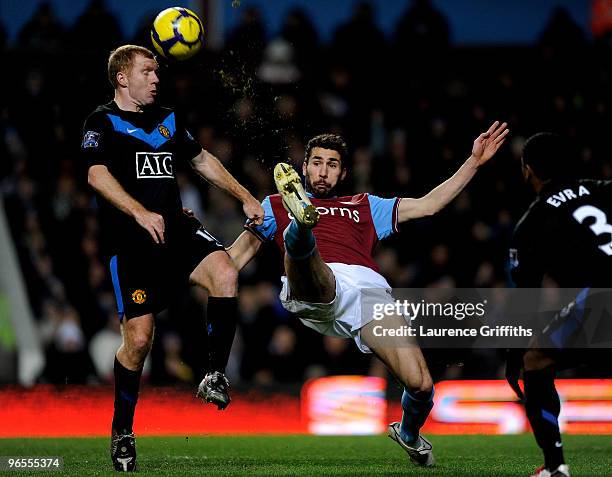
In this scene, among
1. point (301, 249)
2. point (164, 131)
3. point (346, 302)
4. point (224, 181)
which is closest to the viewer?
point (301, 249)

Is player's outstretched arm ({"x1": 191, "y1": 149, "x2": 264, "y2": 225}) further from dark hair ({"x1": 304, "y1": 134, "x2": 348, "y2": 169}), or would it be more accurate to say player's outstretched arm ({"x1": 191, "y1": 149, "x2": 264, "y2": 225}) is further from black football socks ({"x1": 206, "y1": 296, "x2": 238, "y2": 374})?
dark hair ({"x1": 304, "y1": 134, "x2": 348, "y2": 169})

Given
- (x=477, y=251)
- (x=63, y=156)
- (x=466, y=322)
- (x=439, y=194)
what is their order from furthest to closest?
(x=63, y=156), (x=477, y=251), (x=466, y=322), (x=439, y=194)

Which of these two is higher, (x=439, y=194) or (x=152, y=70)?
(x=152, y=70)

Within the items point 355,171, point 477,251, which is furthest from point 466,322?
point 355,171

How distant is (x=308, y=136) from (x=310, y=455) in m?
4.81

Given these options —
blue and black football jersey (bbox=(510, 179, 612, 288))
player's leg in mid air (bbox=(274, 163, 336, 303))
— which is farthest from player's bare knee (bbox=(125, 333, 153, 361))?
blue and black football jersey (bbox=(510, 179, 612, 288))

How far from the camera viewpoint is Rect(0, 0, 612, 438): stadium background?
453 inches

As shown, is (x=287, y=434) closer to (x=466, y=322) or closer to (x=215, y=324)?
(x=466, y=322)

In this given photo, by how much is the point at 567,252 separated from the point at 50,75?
8.99m

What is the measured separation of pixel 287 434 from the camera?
A: 9773 millimetres

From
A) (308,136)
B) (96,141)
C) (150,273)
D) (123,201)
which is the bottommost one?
(150,273)

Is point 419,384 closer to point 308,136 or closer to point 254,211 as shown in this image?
point 254,211

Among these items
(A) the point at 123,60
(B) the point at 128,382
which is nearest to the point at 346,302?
(B) the point at 128,382

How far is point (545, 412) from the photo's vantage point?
210 inches
